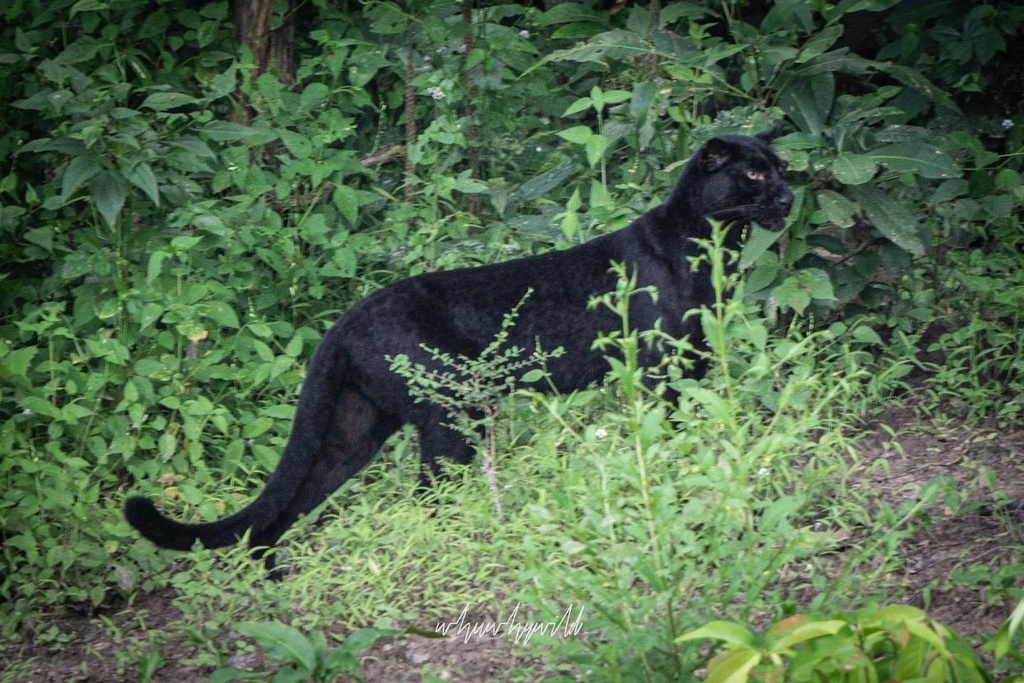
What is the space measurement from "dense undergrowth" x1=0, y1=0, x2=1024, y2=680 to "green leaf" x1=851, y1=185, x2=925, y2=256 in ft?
0.05

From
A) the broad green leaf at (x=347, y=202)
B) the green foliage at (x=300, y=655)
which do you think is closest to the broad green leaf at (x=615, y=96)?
the broad green leaf at (x=347, y=202)

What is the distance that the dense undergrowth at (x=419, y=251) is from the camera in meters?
3.88

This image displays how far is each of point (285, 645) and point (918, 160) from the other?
319cm

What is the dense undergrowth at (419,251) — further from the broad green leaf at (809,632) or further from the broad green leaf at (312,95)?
the broad green leaf at (809,632)

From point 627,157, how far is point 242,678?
143 inches

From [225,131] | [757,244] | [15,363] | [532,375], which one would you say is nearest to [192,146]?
[225,131]

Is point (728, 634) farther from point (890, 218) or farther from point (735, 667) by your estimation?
point (890, 218)

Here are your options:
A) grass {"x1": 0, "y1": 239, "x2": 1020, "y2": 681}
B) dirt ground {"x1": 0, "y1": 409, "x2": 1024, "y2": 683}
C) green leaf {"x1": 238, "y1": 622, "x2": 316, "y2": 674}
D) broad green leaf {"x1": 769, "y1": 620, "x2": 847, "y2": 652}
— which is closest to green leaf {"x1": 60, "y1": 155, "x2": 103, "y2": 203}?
grass {"x1": 0, "y1": 239, "x2": 1020, "y2": 681}

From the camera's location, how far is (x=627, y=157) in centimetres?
582

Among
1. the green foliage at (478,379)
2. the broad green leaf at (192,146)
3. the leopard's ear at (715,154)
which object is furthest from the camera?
the broad green leaf at (192,146)

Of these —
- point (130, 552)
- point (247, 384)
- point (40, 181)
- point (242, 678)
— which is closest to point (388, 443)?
point (247, 384)

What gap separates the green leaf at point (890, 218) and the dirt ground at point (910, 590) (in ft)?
2.55

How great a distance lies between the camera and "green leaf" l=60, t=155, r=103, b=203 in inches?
185

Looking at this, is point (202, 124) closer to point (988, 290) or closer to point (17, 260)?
point (17, 260)
